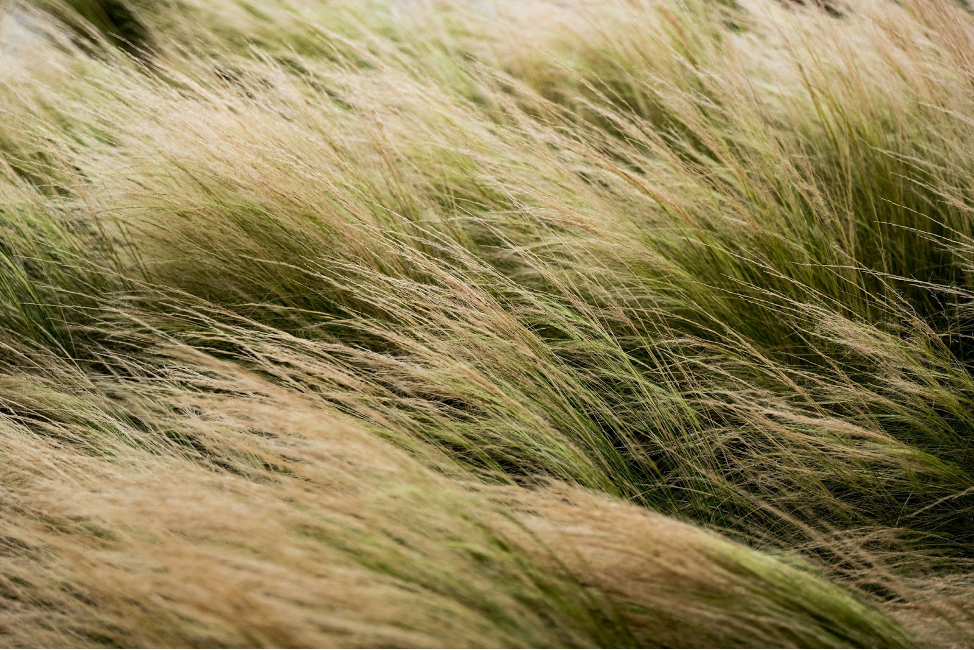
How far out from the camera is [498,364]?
4.49 ft

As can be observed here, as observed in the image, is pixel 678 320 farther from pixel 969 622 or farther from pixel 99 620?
pixel 99 620

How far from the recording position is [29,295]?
67.0 inches

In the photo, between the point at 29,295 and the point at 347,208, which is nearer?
the point at 347,208

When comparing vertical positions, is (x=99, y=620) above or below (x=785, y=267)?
below

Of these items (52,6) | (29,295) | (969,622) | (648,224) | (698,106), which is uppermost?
(52,6)

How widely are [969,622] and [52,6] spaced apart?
3.29 metres

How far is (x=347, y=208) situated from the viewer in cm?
158

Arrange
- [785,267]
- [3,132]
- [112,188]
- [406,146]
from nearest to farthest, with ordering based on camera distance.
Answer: [785,267], [112,188], [406,146], [3,132]

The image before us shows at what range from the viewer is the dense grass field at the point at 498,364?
988 millimetres

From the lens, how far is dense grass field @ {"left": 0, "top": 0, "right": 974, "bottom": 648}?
0.99 m

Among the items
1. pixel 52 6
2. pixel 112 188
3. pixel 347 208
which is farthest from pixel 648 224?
pixel 52 6

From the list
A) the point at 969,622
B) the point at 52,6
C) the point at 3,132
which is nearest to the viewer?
the point at 969,622

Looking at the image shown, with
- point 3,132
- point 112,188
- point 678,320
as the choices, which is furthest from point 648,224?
point 3,132

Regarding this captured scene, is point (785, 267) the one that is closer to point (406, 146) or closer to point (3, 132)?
point (406, 146)
